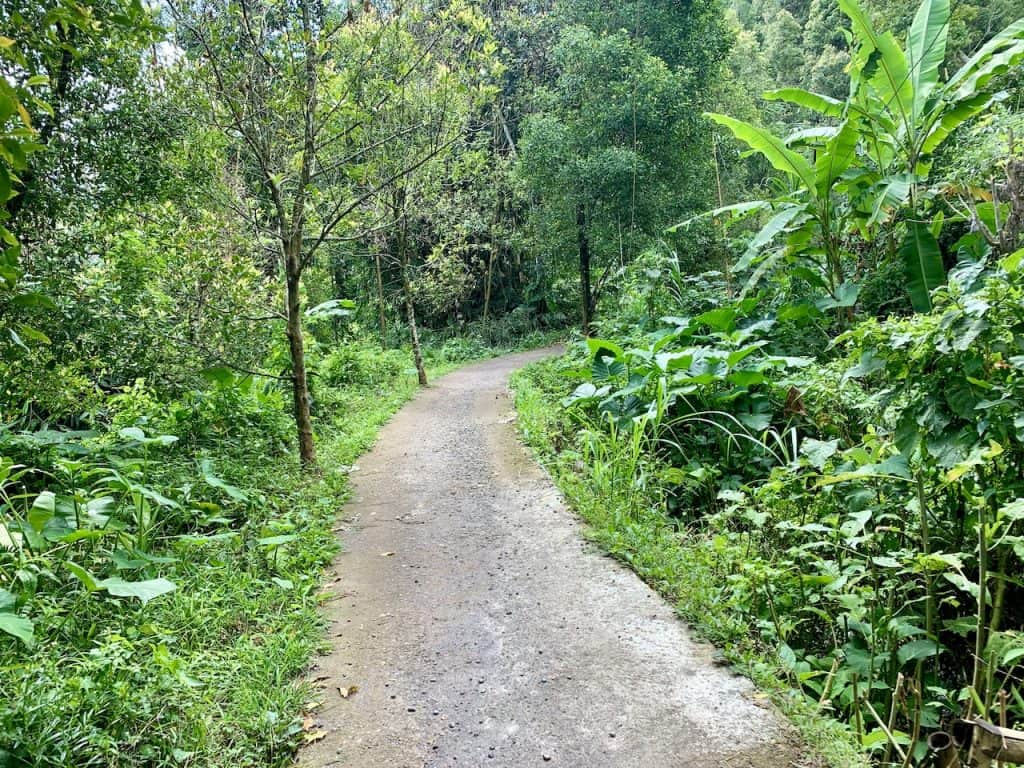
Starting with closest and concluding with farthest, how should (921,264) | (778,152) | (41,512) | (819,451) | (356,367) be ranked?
(41,512), (819,451), (921,264), (778,152), (356,367)

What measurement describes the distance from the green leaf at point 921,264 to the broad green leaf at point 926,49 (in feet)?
4.21

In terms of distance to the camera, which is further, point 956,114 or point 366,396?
point 366,396

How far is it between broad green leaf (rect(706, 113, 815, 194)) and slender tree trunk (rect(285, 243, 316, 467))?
4720mm

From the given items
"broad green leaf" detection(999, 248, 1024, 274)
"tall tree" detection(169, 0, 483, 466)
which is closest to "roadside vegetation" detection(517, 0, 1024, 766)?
"broad green leaf" detection(999, 248, 1024, 274)

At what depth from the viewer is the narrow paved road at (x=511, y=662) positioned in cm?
241

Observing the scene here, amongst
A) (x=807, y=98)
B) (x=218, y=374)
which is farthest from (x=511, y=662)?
(x=807, y=98)

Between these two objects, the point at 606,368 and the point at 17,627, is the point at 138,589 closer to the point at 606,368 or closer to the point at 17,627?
the point at 17,627

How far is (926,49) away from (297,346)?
22.4 ft

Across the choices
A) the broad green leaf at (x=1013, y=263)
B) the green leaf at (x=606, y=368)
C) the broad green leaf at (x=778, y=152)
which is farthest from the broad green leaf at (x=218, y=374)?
Result: the broad green leaf at (x=778, y=152)

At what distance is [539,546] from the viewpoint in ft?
14.4

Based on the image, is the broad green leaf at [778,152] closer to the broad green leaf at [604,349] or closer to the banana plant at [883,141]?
the banana plant at [883,141]

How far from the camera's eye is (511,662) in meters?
3.00

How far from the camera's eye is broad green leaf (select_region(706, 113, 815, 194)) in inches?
247

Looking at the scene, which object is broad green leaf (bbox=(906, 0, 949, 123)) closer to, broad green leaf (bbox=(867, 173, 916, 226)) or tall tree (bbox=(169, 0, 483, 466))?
broad green leaf (bbox=(867, 173, 916, 226))
